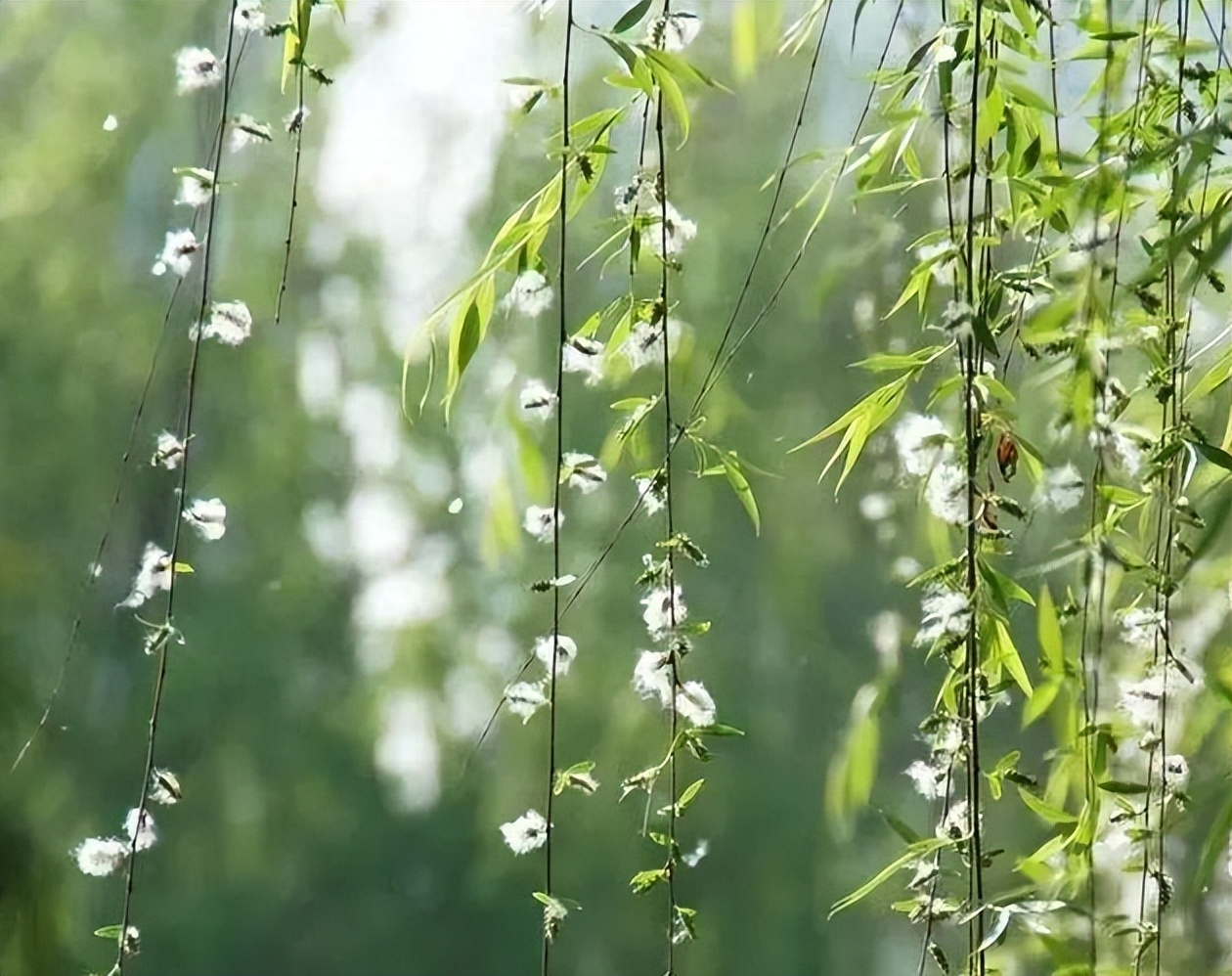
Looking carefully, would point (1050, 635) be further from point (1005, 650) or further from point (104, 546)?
point (104, 546)

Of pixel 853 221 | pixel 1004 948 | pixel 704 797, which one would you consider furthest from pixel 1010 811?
pixel 853 221

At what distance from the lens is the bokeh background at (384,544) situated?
3.45 ft

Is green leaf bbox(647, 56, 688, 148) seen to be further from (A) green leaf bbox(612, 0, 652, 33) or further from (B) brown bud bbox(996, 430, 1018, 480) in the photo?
(B) brown bud bbox(996, 430, 1018, 480)

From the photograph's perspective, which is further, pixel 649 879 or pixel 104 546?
pixel 104 546

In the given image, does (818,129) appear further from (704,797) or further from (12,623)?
(12,623)

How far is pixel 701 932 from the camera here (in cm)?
105

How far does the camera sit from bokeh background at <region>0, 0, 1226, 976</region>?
1051 mm

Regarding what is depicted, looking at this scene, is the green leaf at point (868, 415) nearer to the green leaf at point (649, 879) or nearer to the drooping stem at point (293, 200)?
the green leaf at point (649, 879)

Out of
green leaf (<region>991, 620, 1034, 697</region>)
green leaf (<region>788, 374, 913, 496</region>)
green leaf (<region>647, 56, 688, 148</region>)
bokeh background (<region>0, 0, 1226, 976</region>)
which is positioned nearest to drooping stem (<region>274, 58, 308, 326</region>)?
bokeh background (<region>0, 0, 1226, 976</region>)

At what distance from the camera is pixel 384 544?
1076 mm

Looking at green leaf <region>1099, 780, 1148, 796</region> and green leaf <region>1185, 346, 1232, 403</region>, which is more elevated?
green leaf <region>1185, 346, 1232, 403</region>

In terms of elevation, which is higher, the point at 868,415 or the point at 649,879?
the point at 868,415

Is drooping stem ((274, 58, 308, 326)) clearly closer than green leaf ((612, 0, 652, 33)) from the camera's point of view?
No

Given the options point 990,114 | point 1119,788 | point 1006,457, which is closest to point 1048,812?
point 1119,788
